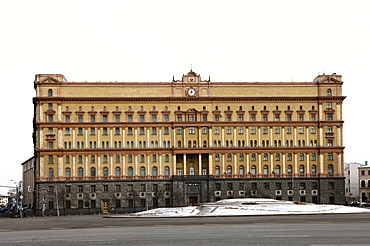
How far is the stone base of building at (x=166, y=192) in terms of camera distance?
12800 centimetres

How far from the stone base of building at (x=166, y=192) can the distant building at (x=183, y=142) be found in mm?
217

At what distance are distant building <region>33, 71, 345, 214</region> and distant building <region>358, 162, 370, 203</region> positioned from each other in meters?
65.1

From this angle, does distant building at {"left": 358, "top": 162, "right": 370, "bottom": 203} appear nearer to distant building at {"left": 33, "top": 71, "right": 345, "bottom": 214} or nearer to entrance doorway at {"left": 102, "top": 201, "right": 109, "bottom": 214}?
distant building at {"left": 33, "top": 71, "right": 345, "bottom": 214}

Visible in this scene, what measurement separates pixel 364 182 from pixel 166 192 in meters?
90.0

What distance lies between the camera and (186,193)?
13025 cm

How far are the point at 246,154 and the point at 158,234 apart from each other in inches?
3747

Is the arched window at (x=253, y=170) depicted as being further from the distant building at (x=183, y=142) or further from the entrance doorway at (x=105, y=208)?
the entrance doorway at (x=105, y=208)

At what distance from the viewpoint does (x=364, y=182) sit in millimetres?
195250

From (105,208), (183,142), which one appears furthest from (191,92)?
(105,208)

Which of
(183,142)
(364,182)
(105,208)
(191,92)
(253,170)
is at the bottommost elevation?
(105,208)

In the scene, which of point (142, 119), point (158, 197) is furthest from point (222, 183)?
point (142, 119)

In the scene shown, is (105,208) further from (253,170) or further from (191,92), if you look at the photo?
(253,170)

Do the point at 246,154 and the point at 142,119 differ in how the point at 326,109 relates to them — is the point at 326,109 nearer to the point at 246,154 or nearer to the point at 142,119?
the point at 246,154

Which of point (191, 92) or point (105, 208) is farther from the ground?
point (191, 92)
